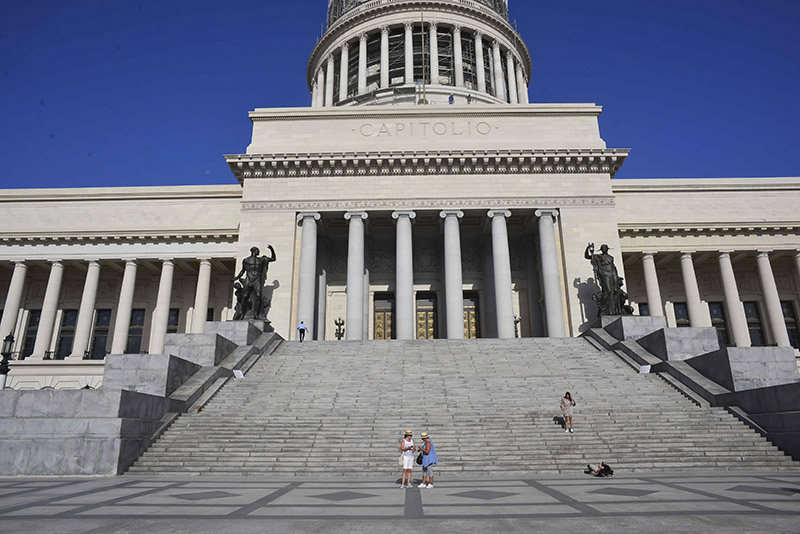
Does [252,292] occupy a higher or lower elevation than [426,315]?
lower

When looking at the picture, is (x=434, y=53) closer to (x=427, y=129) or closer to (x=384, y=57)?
(x=384, y=57)

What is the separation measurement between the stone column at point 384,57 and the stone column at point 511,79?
514 inches

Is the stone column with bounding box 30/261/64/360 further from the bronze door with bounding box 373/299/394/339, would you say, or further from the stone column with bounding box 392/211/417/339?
the stone column with bounding box 392/211/417/339

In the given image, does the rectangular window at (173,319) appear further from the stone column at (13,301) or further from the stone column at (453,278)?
the stone column at (453,278)

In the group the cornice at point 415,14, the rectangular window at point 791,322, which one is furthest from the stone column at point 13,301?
the rectangular window at point 791,322

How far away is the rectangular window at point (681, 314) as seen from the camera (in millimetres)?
38219

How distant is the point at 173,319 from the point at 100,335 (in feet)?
17.0

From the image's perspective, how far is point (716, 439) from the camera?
1317cm

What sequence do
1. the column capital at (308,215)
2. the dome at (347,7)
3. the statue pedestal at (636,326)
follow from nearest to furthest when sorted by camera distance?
the statue pedestal at (636,326) → the column capital at (308,215) → the dome at (347,7)

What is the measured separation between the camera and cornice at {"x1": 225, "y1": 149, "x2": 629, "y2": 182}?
31719 mm

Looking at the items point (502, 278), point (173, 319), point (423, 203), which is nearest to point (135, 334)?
point (173, 319)

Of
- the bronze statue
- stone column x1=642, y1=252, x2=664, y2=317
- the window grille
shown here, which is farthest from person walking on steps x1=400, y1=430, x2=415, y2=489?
the window grille

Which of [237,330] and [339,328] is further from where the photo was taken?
[339,328]

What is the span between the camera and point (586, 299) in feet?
98.3
